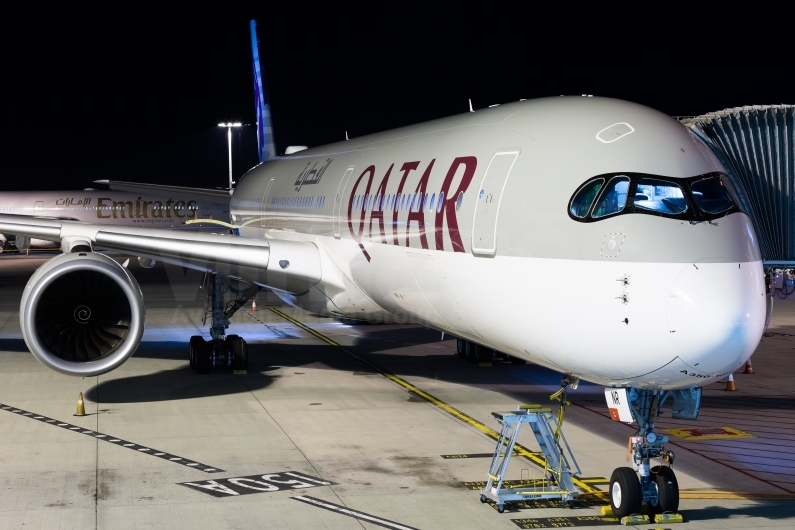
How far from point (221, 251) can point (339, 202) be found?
1.91 meters

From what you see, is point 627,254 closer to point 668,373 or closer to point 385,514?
point 668,373

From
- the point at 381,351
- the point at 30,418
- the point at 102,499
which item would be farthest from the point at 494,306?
the point at 381,351

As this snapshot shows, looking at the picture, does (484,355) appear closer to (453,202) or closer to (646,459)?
(453,202)

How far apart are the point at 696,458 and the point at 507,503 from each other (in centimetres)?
287

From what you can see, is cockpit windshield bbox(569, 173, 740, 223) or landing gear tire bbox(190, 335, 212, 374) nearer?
cockpit windshield bbox(569, 173, 740, 223)

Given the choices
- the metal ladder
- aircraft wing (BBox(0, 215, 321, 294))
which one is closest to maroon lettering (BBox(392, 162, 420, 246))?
aircraft wing (BBox(0, 215, 321, 294))

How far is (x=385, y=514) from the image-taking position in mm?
8859

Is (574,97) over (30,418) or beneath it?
over

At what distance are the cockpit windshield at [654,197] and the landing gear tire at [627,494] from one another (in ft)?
7.75

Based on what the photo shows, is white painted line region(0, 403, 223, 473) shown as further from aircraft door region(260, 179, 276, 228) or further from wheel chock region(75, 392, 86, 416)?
aircraft door region(260, 179, 276, 228)

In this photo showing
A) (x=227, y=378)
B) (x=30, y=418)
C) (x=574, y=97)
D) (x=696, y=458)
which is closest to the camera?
(x=574, y=97)

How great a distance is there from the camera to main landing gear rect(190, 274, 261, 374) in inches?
655

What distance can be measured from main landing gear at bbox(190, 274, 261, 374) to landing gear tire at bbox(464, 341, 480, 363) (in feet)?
13.0

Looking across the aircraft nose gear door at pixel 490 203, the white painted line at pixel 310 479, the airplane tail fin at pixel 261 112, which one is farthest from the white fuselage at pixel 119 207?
the aircraft nose gear door at pixel 490 203
